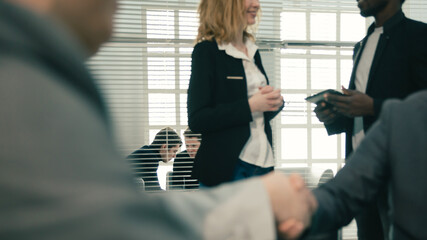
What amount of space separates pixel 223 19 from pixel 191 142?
207cm

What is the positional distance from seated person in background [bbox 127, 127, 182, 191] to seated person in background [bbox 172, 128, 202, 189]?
0.07 m

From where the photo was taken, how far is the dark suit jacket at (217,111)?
5.02 ft

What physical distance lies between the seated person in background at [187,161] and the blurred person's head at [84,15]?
3.25 m

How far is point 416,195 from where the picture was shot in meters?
0.83

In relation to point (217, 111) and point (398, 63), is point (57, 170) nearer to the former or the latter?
point (217, 111)

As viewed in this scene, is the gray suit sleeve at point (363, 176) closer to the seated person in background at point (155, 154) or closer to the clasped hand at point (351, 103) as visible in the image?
the clasped hand at point (351, 103)

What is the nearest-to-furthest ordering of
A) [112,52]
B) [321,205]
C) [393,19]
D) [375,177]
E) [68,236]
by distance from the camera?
[68,236]
[321,205]
[375,177]
[393,19]
[112,52]

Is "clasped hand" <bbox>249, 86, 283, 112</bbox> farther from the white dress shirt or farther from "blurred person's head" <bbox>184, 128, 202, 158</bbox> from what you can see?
"blurred person's head" <bbox>184, 128, 202, 158</bbox>

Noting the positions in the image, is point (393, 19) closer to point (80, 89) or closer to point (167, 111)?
point (80, 89)

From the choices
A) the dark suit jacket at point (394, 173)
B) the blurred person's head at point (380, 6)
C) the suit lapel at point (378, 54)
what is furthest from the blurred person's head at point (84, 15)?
the blurred person's head at point (380, 6)

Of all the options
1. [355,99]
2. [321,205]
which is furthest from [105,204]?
[355,99]

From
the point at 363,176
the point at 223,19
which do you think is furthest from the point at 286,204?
the point at 223,19

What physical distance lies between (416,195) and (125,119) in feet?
9.58

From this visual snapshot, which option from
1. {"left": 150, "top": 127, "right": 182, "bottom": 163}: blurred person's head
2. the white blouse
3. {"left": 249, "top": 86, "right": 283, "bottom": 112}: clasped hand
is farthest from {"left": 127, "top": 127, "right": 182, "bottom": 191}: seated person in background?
{"left": 249, "top": 86, "right": 283, "bottom": 112}: clasped hand
